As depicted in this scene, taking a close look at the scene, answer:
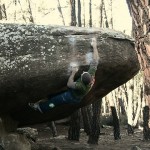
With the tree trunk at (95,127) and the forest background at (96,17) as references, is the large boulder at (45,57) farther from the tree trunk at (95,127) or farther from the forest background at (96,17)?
the forest background at (96,17)

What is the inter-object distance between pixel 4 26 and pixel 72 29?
1.61 m

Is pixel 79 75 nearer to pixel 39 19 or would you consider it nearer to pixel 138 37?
pixel 138 37

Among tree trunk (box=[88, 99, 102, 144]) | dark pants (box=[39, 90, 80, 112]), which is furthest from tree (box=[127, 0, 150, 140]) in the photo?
tree trunk (box=[88, 99, 102, 144])

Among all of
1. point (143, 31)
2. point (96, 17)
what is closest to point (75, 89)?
point (143, 31)

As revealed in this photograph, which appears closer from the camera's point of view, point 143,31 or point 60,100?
point 143,31

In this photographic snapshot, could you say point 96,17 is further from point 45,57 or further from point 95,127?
point 45,57

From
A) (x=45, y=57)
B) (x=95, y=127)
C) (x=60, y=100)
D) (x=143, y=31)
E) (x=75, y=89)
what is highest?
(x=143, y=31)

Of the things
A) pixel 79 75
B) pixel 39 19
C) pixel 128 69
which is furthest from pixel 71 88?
pixel 39 19

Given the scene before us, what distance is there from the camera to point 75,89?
7801mm

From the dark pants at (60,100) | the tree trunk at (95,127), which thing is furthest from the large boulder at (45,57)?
the tree trunk at (95,127)

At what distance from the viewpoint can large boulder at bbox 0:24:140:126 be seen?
8227mm

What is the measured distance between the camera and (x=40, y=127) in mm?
18328

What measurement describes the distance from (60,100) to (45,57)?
1.04 metres

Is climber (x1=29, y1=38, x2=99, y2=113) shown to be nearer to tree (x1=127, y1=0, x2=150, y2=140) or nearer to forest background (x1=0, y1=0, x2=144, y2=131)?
tree (x1=127, y1=0, x2=150, y2=140)
